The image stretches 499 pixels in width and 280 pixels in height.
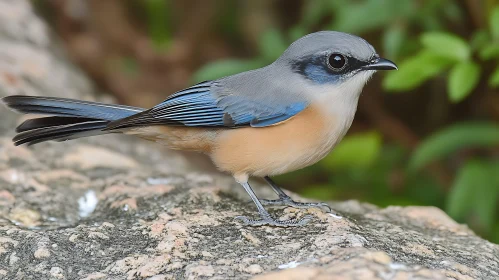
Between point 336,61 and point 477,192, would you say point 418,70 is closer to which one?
point 336,61

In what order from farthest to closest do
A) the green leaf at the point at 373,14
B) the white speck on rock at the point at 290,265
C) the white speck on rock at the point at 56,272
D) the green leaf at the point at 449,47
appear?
1. the green leaf at the point at 373,14
2. the green leaf at the point at 449,47
3. the white speck on rock at the point at 56,272
4. the white speck on rock at the point at 290,265

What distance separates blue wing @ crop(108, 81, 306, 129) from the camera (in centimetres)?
383

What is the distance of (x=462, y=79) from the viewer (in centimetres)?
416

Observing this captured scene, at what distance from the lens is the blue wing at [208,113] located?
383cm

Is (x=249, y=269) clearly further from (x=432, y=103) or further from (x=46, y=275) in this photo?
(x=432, y=103)

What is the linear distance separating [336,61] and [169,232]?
1.35m

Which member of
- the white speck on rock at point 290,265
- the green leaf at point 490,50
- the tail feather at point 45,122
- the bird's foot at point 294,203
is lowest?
the white speck on rock at point 290,265

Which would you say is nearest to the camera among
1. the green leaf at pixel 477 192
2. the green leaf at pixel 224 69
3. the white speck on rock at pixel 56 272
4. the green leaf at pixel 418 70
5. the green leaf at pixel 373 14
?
the white speck on rock at pixel 56 272

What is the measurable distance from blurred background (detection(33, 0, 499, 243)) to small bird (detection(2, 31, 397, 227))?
0.71 metres

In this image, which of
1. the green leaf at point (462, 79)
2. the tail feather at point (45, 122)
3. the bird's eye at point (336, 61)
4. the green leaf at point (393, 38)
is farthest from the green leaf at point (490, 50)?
the tail feather at point (45, 122)

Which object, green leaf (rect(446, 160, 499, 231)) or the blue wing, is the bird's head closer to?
the blue wing

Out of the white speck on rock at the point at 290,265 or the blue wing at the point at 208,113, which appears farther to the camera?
the blue wing at the point at 208,113

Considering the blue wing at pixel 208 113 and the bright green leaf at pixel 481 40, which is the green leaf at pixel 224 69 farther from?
the bright green leaf at pixel 481 40

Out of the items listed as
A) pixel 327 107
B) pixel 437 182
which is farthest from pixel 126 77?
pixel 327 107
